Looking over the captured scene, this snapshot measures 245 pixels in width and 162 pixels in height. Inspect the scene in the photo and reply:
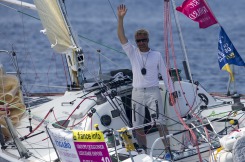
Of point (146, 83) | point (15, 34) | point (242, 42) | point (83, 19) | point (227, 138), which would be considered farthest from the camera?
point (83, 19)

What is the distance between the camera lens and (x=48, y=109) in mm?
14281

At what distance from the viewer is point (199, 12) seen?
42.0ft

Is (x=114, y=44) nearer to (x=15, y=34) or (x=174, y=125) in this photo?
(x=15, y=34)

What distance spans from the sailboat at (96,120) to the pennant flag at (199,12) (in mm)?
849

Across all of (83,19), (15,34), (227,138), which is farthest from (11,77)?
(83,19)

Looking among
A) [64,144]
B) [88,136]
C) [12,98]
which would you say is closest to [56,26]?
[12,98]

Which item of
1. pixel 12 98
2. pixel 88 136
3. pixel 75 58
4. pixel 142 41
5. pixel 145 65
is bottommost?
pixel 88 136

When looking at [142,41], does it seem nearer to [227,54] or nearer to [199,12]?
[199,12]

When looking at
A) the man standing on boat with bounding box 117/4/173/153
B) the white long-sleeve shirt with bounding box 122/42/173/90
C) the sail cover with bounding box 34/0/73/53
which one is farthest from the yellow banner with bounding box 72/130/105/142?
the sail cover with bounding box 34/0/73/53

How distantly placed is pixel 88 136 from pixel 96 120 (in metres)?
1.48

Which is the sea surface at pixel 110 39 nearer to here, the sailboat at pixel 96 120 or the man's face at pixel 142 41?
the sailboat at pixel 96 120

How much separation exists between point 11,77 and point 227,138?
4.29 metres

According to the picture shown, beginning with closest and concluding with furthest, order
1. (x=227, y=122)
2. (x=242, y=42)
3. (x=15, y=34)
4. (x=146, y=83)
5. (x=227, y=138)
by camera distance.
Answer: (x=227, y=138) < (x=146, y=83) < (x=227, y=122) < (x=242, y=42) < (x=15, y=34)

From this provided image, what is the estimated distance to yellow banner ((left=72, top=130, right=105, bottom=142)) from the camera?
37.4 ft
